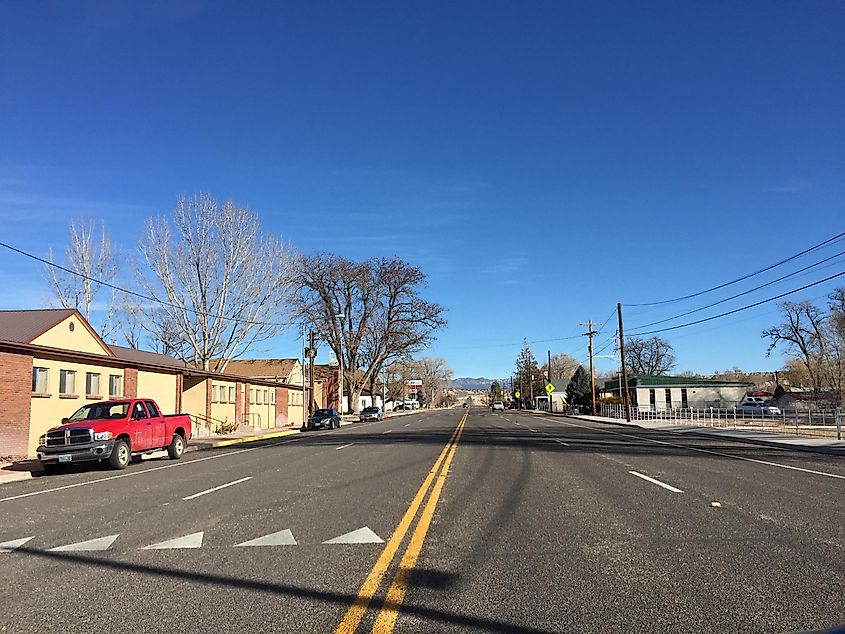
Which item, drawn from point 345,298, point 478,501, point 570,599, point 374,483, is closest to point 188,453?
point 374,483

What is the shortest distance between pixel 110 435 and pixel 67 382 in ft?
29.6

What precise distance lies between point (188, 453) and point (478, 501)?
59.4 ft

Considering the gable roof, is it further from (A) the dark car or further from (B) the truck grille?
(B) the truck grille

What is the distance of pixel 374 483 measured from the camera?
45.5 ft

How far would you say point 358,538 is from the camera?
8320 millimetres

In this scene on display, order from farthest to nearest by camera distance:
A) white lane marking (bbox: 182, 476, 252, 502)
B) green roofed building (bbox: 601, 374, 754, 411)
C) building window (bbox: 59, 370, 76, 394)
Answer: green roofed building (bbox: 601, 374, 754, 411) < building window (bbox: 59, 370, 76, 394) < white lane marking (bbox: 182, 476, 252, 502)

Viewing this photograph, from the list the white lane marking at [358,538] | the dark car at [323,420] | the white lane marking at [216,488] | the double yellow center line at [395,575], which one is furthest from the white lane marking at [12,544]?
the dark car at [323,420]

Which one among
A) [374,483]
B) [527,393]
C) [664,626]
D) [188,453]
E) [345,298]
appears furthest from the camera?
[527,393]

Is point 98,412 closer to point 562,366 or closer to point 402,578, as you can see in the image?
point 402,578

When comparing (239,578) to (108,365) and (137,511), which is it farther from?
(108,365)

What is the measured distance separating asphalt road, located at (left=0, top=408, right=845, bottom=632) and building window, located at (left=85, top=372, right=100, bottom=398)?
13.9 meters

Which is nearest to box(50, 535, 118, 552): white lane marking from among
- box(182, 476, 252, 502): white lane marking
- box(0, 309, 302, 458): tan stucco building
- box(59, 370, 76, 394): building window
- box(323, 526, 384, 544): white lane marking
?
box(323, 526, 384, 544): white lane marking

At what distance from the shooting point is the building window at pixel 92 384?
1101 inches

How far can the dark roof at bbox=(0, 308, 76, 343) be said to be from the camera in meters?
26.1
